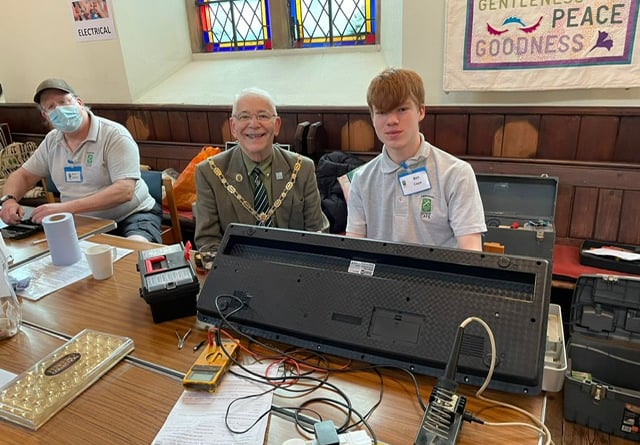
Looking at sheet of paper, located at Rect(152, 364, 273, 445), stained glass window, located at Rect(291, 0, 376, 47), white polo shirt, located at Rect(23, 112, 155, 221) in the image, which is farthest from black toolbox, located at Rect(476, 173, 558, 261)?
white polo shirt, located at Rect(23, 112, 155, 221)

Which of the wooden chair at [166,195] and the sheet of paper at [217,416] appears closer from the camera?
the sheet of paper at [217,416]

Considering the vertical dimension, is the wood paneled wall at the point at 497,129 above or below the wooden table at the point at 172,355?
above

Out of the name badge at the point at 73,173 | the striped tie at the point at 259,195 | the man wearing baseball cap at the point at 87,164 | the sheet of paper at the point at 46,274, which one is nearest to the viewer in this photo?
the sheet of paper at the point at 46,274

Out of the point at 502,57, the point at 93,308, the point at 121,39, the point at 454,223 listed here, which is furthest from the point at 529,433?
the point at 121,39

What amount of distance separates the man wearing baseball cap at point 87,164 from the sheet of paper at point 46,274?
0.63m

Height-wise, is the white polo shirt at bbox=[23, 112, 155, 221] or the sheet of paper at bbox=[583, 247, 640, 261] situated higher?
the white polo shirt at bbox=[23, 112, 155, 221]

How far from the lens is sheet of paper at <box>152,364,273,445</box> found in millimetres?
747

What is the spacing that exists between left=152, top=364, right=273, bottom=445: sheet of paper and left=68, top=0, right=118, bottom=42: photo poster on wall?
128 inches

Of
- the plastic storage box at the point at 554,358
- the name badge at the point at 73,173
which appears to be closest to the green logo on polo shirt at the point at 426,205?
the plastic storage box at the point at 554,358

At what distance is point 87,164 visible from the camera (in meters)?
2.23

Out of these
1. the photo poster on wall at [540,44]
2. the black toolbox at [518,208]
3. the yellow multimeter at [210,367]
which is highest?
the photo poster on wall at [540,44]

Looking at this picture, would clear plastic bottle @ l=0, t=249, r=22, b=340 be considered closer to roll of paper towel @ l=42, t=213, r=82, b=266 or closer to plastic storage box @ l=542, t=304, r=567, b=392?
roll of paper towel @ l=42, t=213, r=82, b=266

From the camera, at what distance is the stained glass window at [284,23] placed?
3127mm

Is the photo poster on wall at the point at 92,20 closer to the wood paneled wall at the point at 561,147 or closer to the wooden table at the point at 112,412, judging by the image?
the wood paneled wall at the point at 561,147
